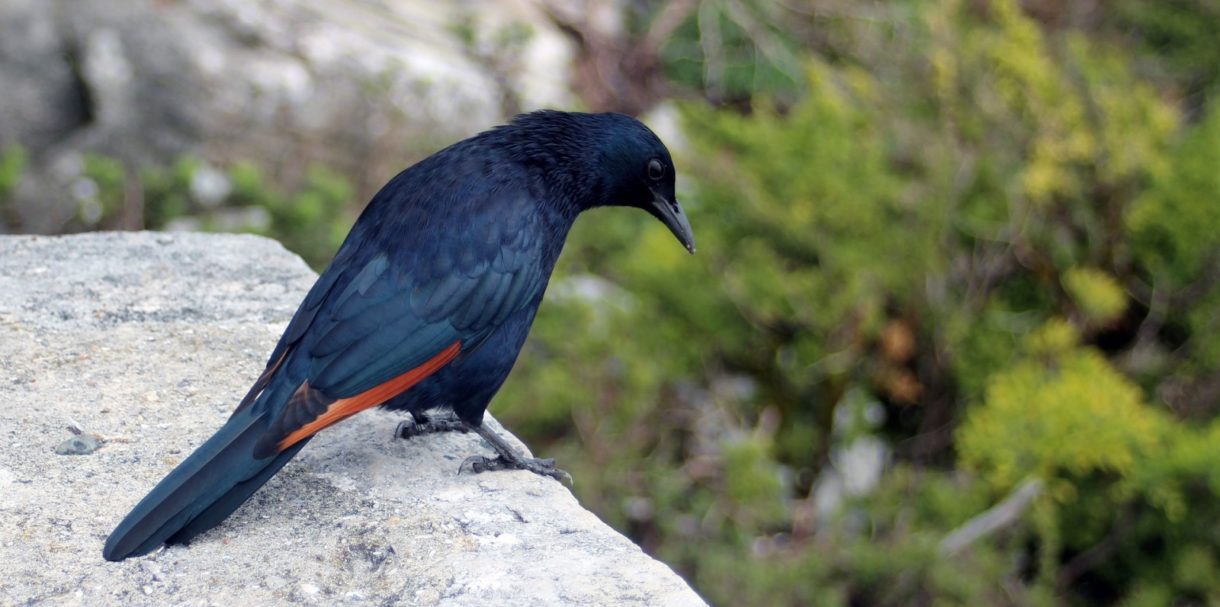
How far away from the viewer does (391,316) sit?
300 cm

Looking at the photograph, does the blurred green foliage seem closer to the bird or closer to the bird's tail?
the bird

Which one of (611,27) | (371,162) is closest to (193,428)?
(371,162)

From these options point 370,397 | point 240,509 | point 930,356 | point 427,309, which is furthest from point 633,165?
point 930,356

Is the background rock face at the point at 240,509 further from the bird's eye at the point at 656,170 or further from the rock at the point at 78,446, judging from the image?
the bird's eye at the point at 656,170

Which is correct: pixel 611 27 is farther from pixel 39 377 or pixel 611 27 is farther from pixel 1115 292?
pixel 39 377

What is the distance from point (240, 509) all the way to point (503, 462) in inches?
21.8

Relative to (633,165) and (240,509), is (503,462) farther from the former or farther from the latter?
(633,165)

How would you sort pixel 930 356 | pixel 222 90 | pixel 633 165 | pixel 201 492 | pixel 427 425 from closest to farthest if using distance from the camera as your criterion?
pixel 201 492 → pixel 427 425 → pixel 633 165 → pixel 930 356 → pixel 222 90

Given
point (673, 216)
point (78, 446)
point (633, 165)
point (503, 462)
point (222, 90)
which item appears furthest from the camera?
point (222, 90)

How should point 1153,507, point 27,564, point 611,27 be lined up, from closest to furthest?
point 27,564, point 1153,507, point 611,27

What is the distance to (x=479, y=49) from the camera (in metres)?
6.73

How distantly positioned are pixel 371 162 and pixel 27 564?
14.3 feet

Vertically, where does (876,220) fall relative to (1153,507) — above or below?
above

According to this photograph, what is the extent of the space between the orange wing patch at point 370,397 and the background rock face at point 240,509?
17 centimetres
